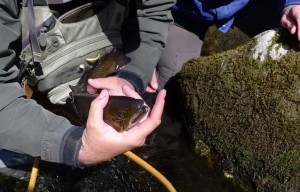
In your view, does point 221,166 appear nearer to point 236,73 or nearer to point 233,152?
point 233,152

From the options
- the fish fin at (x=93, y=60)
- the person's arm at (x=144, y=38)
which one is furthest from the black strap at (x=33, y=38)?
the person's arm at (x=144, y=38)

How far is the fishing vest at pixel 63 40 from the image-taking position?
2.56 m

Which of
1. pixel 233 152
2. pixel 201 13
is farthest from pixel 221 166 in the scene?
pixel 201 13

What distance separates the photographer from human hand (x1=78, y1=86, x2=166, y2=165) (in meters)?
2.11

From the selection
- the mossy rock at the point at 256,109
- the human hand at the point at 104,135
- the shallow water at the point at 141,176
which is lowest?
the shallow water at the point at 141,176

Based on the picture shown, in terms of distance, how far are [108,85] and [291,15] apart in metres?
1.22

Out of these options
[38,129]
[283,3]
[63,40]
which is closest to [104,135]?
[38,129]

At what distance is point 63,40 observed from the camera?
2.80 m

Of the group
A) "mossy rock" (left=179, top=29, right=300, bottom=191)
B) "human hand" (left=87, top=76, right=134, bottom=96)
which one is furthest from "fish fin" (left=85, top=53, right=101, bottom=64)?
"mossy rock" (left=179, top=29, right=300, bottom=191)

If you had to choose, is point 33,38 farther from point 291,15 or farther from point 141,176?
point 291,15

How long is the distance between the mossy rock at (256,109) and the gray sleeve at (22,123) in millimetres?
1209

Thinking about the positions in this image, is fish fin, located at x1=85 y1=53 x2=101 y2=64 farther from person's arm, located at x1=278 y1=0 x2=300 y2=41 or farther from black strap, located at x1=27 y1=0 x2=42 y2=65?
person's arm, located at x1=278 y1=0 x2=300 y2=41

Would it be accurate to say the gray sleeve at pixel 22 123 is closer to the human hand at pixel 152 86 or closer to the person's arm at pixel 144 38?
the person's arm at pixel 144 38

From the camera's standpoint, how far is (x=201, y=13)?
138 inches
